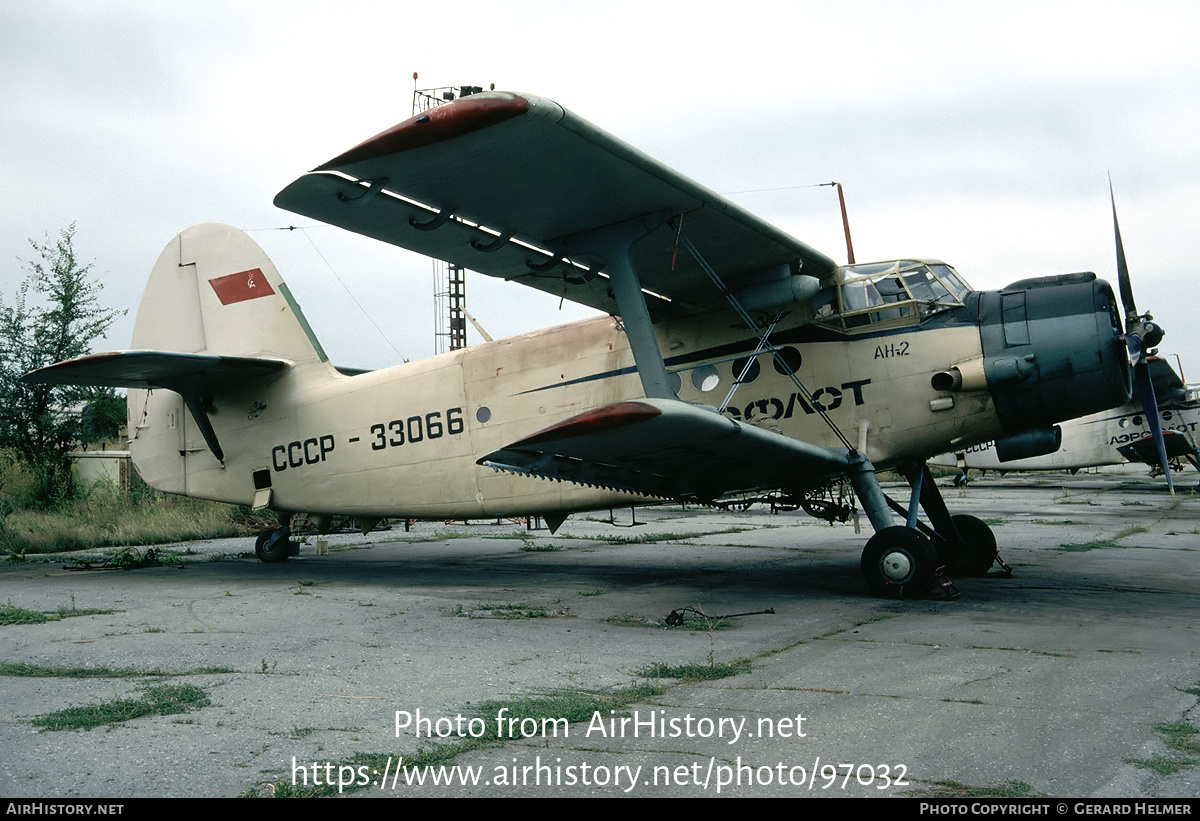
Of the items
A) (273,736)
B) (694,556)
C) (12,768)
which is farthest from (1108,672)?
(694,556)

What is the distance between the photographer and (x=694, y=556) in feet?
38.4

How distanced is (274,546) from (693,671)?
347 inches

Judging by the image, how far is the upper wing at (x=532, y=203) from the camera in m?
5.77

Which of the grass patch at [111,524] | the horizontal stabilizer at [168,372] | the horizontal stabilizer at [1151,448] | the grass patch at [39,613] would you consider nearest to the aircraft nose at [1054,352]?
the grass patch at [39,613]

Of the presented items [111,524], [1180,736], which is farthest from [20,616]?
[111,524]

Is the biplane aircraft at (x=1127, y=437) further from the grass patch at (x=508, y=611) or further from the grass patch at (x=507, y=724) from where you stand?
the grass patch at (x=507, y=724)

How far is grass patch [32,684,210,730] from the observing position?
3412 mm

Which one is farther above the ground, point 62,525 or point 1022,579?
point 62,525

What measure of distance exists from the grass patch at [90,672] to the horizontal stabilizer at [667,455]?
9.14 ft

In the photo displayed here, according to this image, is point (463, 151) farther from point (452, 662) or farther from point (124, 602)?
point (124, 602)

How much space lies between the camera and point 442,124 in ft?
18.3

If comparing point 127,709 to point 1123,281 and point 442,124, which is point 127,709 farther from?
point 1123,281

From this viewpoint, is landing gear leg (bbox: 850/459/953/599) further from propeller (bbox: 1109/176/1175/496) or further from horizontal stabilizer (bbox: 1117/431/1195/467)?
horizontal stabilizer (bbox: 1117/431/1195/467)
